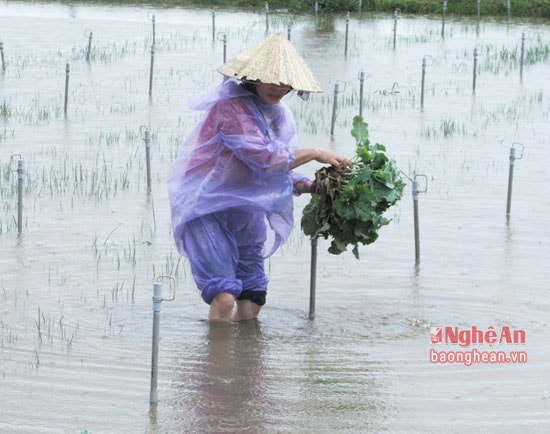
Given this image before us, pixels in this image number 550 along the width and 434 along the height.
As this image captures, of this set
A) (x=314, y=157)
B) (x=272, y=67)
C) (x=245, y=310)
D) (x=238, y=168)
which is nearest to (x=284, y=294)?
(x=245, y=310)

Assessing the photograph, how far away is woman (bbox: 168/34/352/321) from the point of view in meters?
Result: 5.58

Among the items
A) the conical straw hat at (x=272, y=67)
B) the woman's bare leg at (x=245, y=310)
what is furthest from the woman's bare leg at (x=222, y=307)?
the conical straw hat at (x=272, y=67)

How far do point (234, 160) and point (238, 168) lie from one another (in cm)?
5

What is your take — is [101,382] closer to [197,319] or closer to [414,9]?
[197,319]

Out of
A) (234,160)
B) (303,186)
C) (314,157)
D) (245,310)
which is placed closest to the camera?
(314,157)

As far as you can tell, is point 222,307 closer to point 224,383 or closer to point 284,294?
point 224,383

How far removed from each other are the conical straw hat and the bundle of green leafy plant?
0.49 meters

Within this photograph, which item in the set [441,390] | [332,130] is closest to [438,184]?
[332,130]

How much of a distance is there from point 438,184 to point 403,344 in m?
4.53

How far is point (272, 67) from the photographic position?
5492 mm

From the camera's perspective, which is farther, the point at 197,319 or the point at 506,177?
the point at 506,177

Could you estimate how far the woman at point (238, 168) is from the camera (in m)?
5.58

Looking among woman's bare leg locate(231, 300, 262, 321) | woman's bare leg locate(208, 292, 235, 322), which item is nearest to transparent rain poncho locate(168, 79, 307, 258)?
woman's bare leg locate(208, 292, 235, 322)

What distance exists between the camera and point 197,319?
641 centimetres
